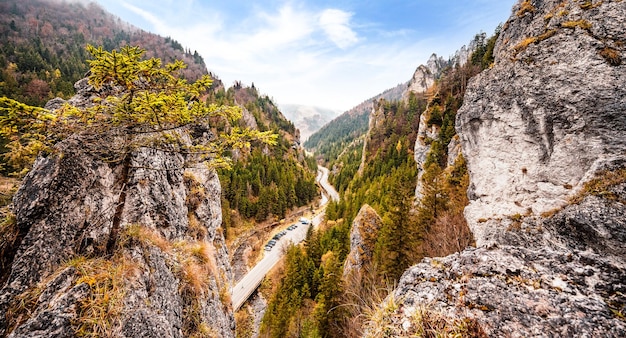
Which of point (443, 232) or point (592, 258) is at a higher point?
point (592, 258)

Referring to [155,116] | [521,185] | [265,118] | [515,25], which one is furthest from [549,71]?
[265,118]

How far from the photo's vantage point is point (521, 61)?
15.5 meters

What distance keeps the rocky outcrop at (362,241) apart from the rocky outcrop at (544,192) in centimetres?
1261

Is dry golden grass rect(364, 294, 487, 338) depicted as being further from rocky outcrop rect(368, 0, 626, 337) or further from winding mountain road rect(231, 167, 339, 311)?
winding mountain road rect(231, 167, 339, 311)

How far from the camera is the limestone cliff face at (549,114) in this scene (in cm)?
1161

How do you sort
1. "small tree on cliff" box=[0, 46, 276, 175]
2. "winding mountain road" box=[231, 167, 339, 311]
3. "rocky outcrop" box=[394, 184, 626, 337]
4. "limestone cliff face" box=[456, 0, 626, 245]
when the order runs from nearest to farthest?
1. "rocky outcrop" box=[394, 184, 626, 337]
2. "small tree on cliff" box=[0, 46, 276, 175]
3. "limestone cliff face" box=[456, 0, 626, 245]
4. "winding mountain road" box=[231, 167, 339, 311]

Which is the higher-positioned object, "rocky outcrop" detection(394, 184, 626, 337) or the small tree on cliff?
the small tree on cliff

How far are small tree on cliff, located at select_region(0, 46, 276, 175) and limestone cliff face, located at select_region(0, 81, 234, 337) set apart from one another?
0.33 m

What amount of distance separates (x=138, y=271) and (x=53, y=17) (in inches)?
11680

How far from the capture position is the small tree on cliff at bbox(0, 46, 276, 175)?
470cm

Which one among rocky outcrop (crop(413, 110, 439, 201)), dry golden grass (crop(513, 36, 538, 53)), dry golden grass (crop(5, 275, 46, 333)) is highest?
dry golden grass (crop(513, 36, 538, 53))

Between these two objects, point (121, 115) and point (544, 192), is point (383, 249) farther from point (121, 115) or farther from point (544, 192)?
point (121, 115)

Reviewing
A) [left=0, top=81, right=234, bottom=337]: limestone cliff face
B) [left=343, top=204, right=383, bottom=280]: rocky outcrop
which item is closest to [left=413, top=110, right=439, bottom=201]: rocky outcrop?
[left=343, top=204, right=383, bottom=280]: rocky outcrop

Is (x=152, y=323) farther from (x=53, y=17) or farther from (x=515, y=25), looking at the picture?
A: (x=53, y=17)
